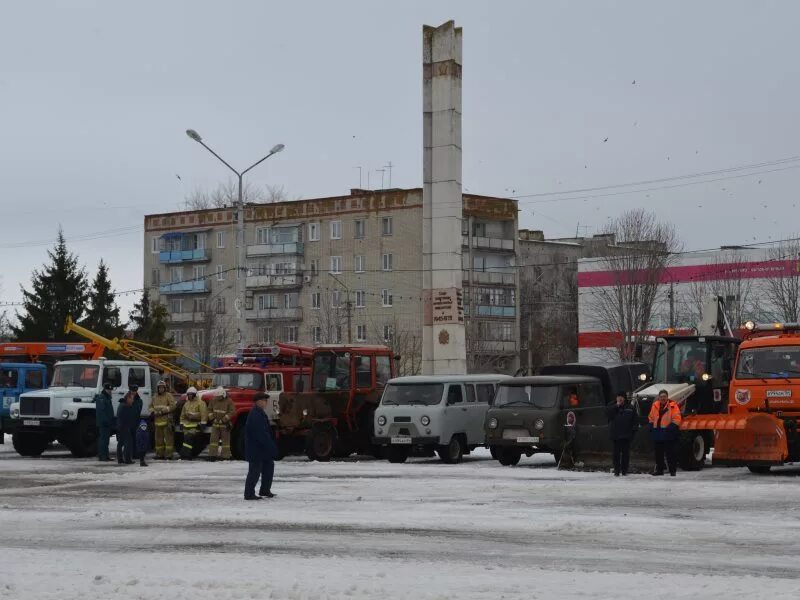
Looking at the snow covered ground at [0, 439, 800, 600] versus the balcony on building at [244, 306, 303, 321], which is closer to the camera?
the snow covered ground at [0, 439, 800, 600]

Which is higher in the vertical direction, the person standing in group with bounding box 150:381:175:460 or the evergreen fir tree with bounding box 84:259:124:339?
the evergreen fir tree with bounding box 84:259:124:339

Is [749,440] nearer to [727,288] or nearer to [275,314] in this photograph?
[727,288]

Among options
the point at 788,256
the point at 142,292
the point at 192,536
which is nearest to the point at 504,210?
the point at 788,256

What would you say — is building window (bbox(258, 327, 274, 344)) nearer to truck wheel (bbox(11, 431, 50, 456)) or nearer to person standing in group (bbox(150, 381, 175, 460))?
truck wheel (bbox(11, 431, 50, 456))

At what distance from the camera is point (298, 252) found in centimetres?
9088

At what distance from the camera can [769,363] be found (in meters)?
24.8

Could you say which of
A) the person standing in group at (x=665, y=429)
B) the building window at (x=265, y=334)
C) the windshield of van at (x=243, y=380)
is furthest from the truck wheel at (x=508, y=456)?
the building window at (x=265, y=334)

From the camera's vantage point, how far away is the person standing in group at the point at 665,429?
2397cm

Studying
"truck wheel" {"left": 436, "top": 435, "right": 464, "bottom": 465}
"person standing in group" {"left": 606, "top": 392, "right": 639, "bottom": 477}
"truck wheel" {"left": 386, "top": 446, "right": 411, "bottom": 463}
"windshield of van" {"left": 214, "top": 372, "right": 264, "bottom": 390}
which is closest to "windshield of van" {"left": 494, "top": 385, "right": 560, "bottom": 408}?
"truck wheel" {"left": 436, "top": 435, "right": 464, "bottom": 465}

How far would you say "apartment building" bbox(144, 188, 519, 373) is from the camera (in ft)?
283

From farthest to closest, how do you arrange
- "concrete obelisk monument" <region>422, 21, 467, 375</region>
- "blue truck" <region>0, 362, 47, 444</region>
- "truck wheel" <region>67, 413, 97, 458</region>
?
"concrete obelisk monument" <region>422, 21, 467, 375</region>, "blue truck" <region>0, 362, 47, 444</region>, "truck wheel" <region>67, 413, 97, 458</region>

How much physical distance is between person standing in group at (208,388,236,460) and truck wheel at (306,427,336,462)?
1.73 meters

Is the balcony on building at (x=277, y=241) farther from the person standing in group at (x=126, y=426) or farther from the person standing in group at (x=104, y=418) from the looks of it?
the person standing in group at (x=126, y=426)

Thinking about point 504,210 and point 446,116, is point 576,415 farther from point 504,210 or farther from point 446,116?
Result: point 504,210
